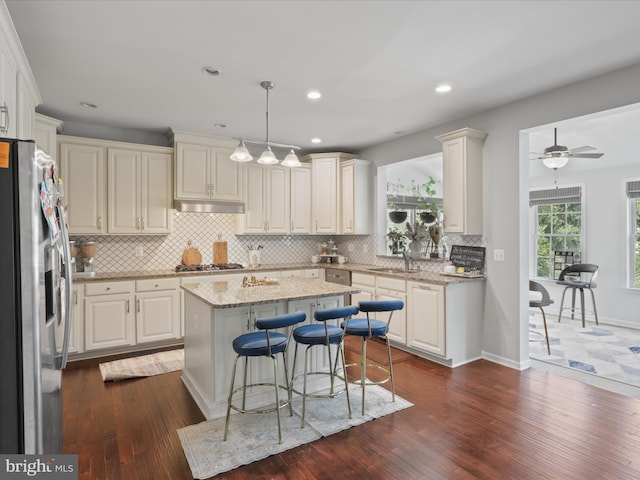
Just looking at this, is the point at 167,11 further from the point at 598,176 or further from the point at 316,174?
the point at 598,176

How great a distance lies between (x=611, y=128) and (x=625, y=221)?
5.04ft

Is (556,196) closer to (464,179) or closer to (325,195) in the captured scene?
(464,179)

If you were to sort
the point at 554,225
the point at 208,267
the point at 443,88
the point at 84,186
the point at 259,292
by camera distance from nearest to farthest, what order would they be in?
the point at 259,292, the point at 443,88, the point at 84,186, the point at 208,267, the point at 554,225

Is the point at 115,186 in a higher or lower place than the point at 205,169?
lower

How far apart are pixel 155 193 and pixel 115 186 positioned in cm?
45

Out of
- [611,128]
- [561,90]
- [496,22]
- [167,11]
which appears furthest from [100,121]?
[611,128]

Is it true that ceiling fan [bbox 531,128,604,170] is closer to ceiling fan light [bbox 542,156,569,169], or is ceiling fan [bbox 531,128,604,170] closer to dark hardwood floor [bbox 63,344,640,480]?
ceiling fan light [bbox 542,156,569,169]

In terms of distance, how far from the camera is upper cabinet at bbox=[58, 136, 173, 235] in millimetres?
4246

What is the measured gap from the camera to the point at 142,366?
3.84 meters

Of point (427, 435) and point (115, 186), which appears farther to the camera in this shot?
point (115, 186)

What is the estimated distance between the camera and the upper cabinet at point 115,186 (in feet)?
13.9

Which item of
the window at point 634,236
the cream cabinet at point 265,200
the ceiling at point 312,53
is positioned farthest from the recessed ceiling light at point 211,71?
the window at point 634,236

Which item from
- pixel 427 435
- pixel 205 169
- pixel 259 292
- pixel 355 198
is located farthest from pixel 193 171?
pixel 427 435

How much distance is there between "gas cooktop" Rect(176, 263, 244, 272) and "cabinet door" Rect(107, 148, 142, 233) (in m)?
0.72
